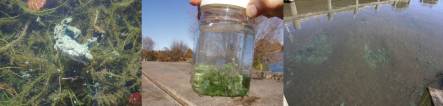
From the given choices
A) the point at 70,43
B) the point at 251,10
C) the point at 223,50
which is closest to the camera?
the point at 251,10

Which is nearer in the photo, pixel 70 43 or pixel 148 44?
pixel 148 44

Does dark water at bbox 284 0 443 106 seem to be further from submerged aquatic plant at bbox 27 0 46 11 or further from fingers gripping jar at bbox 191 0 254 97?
submerged aquatic plant at bbox 27 0 46 11

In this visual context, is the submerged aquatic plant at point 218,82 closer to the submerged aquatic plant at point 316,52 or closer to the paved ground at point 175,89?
the submerged aquatic plant at point 316,52

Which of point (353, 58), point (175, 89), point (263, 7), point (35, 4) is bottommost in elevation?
point (175, 89)

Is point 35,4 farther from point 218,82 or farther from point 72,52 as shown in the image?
point 218,82

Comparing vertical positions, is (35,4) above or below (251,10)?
above

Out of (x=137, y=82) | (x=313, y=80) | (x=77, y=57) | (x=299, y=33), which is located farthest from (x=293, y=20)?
(x=77, y=57)

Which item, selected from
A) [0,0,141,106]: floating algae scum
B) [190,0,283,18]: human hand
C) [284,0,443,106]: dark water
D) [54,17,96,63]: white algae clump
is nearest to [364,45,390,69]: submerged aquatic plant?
[284,0,443,106]: dark water

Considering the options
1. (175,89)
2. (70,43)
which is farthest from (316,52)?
(70,43)
